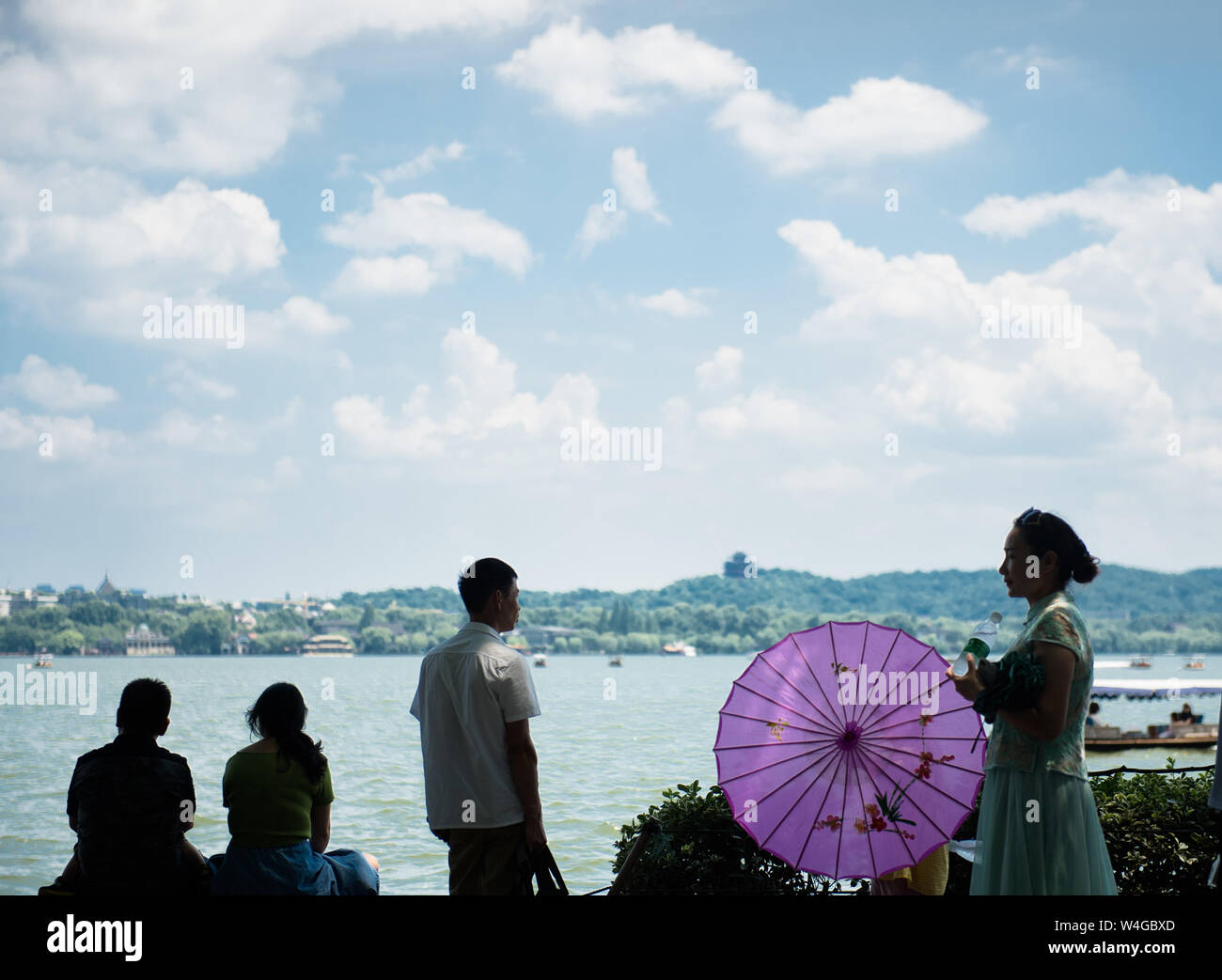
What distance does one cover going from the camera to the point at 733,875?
17.1 feet

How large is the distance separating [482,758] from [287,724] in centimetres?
87

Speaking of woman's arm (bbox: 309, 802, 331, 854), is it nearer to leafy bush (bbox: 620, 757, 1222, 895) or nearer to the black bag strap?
the black bag strap

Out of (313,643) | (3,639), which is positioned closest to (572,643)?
(313,643)

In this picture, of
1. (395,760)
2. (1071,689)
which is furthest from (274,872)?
(395,760)

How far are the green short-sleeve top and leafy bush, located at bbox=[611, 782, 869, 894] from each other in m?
1.59

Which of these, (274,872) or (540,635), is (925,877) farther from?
(540,635)

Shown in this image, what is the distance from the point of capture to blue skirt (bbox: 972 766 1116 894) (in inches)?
145

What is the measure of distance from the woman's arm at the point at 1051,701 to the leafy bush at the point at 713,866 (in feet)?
6.38

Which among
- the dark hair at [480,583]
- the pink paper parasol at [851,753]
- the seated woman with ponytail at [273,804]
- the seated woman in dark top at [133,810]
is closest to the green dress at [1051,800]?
the pink paper parasol at [851,753]

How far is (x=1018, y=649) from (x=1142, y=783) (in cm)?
283

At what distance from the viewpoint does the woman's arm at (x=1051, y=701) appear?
3559 mm

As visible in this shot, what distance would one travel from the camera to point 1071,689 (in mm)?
3656

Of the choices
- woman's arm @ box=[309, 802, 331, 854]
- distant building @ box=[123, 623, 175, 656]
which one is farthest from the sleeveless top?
distant building @ box=[123, 623, 175, 656]
